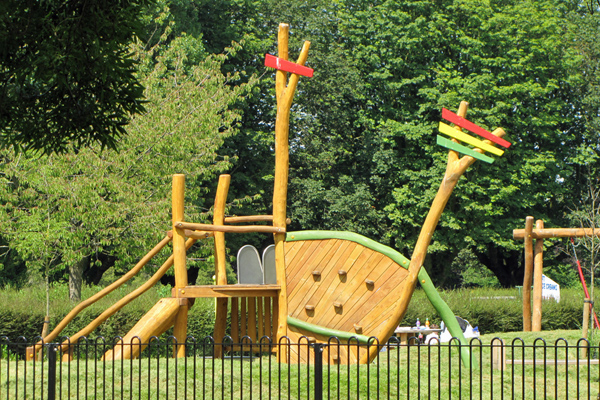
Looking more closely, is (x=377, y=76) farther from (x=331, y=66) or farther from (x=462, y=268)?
(x=462, y=268)

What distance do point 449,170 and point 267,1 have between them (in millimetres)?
23275

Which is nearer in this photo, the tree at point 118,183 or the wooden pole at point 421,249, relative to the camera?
the wooden pole at point 421,249

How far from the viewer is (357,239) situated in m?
10.2

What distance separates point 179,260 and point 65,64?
4.10 metres

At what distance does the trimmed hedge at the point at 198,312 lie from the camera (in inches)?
561

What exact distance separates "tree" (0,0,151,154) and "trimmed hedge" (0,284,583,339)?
7.66 metres

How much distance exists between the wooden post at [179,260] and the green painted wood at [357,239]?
1.51m

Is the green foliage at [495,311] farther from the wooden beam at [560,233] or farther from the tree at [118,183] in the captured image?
the tree at [118,183]

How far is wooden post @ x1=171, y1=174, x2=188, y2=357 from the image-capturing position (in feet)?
33.1

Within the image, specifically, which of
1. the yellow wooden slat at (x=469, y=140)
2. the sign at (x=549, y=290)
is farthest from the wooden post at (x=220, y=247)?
the sign at (x=549, y=290)

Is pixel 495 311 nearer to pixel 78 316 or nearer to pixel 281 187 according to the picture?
A: pixel 78 316

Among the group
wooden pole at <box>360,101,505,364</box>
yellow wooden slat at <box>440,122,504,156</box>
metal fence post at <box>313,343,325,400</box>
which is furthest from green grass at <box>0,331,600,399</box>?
yellow wooden slat at <box>440,122,504,156</box>

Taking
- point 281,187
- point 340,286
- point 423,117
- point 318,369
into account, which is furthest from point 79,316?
point 423,117

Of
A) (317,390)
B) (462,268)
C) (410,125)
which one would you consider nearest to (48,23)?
(317,390)
